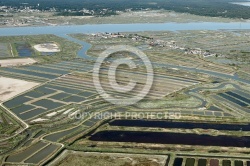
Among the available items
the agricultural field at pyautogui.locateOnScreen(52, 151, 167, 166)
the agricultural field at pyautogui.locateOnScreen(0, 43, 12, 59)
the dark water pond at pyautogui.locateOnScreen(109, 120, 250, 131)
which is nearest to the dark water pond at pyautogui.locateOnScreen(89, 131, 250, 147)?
the dark water pond at pyautogui.locateOnScreen(109, 120, 250, 131)

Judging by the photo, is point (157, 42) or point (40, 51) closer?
point (40, 51)

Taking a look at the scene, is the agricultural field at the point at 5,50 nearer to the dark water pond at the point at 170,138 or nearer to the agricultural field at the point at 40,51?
the agricultural field at the point at 40,51

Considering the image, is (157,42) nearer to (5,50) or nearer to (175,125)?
(5,50)

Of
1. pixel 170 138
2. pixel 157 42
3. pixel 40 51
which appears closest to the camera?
pixel 170 138

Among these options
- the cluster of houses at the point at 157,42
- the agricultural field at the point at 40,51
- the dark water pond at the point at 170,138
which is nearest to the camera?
the dark water pond at the point at 170,138

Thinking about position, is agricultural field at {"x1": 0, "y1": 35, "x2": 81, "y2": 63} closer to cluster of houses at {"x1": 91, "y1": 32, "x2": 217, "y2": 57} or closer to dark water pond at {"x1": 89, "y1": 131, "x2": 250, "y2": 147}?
cluster of houses at {"x1": 91, "y1": 32, "x2": 217, "y2": 57}

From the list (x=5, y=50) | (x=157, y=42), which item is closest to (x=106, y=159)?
(x=5, y=50)

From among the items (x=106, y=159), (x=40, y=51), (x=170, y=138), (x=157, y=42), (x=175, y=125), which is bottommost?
(x=106, y=159)

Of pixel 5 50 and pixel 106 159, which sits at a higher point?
pixel 5 50

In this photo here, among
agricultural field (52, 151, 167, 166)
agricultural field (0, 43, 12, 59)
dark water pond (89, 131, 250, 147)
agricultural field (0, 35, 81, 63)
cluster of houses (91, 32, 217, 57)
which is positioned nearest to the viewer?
agricultural field (52, 151, 167, 166)

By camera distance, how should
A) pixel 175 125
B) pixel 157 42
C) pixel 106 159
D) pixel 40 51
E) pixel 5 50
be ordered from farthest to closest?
pixel 157 42 → pixel 5 50 → pixel 40 51 → pixel 175 125 → pixel 106 159

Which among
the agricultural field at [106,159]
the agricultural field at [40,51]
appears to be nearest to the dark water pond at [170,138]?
the agricultural field at [106,159]
